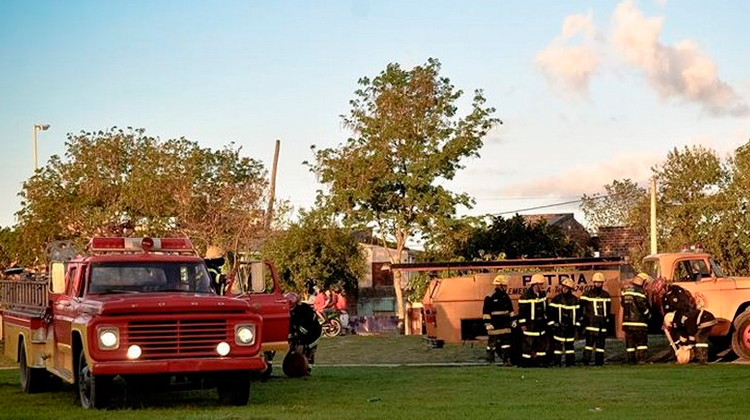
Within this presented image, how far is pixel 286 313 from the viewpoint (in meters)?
18.7

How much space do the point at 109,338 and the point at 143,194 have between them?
128 ft

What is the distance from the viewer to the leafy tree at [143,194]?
178 feet

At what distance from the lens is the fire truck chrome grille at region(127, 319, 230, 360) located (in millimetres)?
15297

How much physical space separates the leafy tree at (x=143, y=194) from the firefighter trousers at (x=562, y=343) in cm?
2885

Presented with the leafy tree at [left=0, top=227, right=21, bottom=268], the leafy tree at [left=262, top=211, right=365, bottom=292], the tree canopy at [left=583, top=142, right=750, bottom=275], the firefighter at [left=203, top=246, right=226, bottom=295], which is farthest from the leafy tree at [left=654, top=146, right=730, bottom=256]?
the firefighter at [left=203, top=246, right=226, bottom=295]

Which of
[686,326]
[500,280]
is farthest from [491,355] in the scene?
[686,326]

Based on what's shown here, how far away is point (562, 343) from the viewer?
25109mm

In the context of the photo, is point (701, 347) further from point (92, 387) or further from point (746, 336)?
point (92, 387)

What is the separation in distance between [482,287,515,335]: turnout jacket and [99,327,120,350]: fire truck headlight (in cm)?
1137

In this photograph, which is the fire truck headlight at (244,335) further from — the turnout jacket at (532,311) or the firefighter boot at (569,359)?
the firefighter boot at (569,359)

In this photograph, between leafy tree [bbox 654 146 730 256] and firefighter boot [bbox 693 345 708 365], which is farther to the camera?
leafy tree [bbox 654 146 730 256]

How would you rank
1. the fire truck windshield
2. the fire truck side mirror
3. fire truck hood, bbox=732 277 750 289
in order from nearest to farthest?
the fire truck windshield, the fire truck side mirror, fire truck hood, bbox=732 277 750 289

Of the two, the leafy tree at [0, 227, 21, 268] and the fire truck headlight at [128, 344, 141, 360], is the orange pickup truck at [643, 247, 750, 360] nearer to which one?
the fire truck headlight at [128, 344, 141, 360]

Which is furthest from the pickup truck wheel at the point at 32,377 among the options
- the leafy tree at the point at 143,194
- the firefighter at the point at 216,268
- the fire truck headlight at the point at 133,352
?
the leafy tree at the point at 143,194
